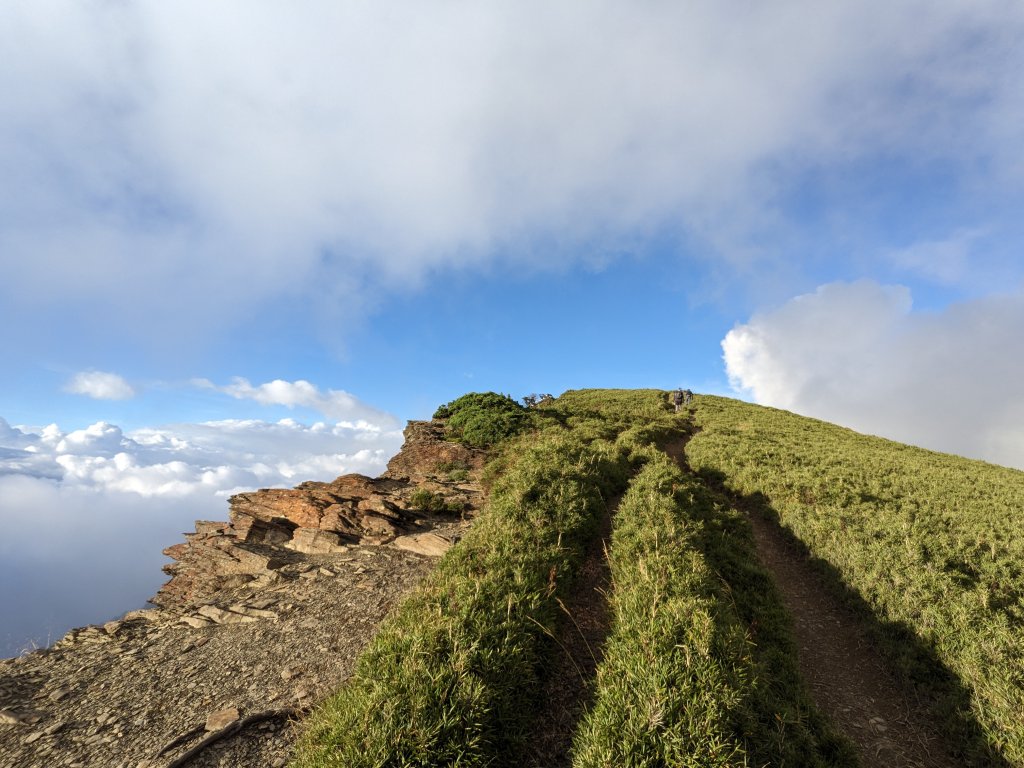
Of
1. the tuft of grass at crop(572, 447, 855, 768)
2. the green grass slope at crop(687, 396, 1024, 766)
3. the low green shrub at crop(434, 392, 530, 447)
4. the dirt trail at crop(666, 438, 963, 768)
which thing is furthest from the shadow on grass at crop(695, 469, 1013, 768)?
the low green shrub at crop(434, 392, 530, 447)

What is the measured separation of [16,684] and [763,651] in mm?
15242

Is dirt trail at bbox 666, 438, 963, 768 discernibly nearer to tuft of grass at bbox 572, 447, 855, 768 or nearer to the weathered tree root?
tuft of grass at bbox 572, 447, 855, 768

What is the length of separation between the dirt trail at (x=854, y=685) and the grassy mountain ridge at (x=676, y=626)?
0.48 meters

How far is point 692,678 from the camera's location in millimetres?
5953

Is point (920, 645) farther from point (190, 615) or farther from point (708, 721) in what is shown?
point (190, 615)

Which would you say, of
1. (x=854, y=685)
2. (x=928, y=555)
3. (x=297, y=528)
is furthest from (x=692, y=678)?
(x=297, y=528)

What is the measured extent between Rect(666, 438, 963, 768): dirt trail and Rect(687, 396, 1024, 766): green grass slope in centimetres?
48

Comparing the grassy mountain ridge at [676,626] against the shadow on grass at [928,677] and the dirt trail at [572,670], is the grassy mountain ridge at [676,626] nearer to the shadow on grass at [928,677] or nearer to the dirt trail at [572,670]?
the shadow on grass at [928,677]

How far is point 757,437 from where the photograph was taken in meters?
29.5

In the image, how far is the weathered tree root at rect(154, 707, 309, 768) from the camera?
603cm

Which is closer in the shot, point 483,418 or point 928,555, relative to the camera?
point 928,555

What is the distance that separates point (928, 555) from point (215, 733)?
1783 cm

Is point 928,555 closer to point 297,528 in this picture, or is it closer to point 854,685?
point 854,685

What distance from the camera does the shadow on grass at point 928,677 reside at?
23.4ft
